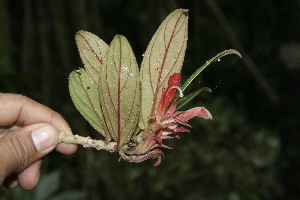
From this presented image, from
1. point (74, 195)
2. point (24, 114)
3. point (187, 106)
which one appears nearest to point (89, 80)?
point (24, 114)

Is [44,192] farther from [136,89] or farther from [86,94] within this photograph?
[136,89]

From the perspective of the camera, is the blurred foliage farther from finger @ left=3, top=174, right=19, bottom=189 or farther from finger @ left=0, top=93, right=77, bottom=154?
finger @ left=0, top=93, right=77, bottom=154

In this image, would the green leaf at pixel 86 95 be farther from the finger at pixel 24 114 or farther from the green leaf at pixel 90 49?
the finger at pixel 24 114

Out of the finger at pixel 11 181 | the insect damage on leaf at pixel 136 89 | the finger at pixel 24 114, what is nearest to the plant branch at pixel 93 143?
the insect damage on leaf at pixel 136 89

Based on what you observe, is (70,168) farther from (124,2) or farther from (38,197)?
(124,2)

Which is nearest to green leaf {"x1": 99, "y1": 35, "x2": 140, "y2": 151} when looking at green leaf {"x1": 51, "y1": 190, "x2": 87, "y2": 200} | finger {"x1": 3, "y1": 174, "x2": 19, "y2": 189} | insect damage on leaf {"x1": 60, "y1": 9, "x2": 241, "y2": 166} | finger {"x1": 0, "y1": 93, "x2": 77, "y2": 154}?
insect damage on leaf {"x1": 60, "y1": 9, "x2": 241, "y2": 166}

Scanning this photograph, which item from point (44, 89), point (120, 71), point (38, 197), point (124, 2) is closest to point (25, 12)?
point (44, 89)
